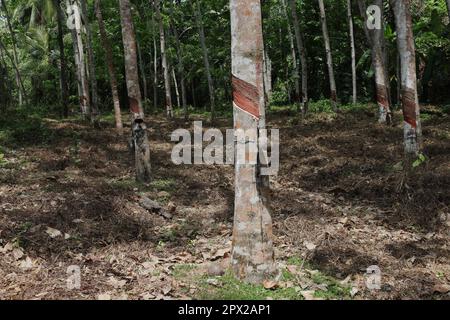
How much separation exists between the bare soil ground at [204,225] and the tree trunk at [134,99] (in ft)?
1.64

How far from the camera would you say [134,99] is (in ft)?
32.9

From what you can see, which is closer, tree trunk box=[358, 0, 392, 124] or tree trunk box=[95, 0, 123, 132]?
tree trunk box=[358, 0, 392, 124]

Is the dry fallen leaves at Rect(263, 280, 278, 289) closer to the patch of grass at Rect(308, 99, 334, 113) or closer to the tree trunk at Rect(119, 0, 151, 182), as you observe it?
the tree trunk at Rect(119, 0, 151, 182)

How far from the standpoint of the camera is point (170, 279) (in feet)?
18.3

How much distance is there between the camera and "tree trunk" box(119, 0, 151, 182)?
9.95 meters

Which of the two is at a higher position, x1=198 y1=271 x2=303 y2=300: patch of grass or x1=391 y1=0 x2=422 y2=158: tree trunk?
x1=391 y1=0 x2=422 y2=158: tree trunk

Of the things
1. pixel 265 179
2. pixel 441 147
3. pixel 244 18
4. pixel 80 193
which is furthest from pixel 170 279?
pixel 441 147

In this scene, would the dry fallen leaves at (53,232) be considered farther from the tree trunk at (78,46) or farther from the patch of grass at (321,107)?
the patch of grass at (321,107)

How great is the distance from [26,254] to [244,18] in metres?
4.13

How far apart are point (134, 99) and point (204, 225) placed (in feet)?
11.7

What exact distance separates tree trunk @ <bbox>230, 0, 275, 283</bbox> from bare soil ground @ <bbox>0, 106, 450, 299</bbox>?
38 centimetres

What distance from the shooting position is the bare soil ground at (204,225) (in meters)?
5.51

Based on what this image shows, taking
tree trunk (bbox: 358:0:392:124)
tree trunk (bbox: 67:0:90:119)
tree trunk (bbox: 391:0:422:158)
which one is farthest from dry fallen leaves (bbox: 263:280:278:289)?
tree trunk (bbox: 67:0:90:119)
